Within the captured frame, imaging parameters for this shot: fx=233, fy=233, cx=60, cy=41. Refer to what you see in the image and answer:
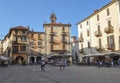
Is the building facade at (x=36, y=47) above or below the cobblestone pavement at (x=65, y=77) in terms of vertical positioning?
above

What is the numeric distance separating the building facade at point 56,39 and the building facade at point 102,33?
18023mm

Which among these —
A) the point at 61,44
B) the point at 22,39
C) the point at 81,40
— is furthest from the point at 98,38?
the point at 22,39

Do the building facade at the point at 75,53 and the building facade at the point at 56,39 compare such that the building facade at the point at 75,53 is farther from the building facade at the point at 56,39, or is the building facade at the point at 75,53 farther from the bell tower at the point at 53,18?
the bell tower at the point at 53,18

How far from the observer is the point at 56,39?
79.2 m

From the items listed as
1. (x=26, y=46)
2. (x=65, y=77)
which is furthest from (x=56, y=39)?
(x=65, y=77)

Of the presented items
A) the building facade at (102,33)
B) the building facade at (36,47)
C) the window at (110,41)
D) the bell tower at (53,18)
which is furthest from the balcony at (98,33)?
the bell tower at (53,18)

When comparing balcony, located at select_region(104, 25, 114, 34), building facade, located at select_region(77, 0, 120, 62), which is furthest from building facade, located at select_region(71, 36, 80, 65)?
balcony, located at select_region(104, 25, 114, 34)

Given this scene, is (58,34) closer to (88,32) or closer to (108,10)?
(88,32)

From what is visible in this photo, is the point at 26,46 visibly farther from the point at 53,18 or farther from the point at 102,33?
the point at 102,33

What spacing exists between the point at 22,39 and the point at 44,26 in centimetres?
927

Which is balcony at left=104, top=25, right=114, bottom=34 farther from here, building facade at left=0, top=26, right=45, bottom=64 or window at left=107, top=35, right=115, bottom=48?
building facade at left=0, top=26, right=45, bottom=64

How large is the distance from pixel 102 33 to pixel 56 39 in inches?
1223

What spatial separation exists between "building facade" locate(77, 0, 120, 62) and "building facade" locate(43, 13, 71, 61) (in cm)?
1802

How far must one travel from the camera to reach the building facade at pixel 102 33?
44.2 m
